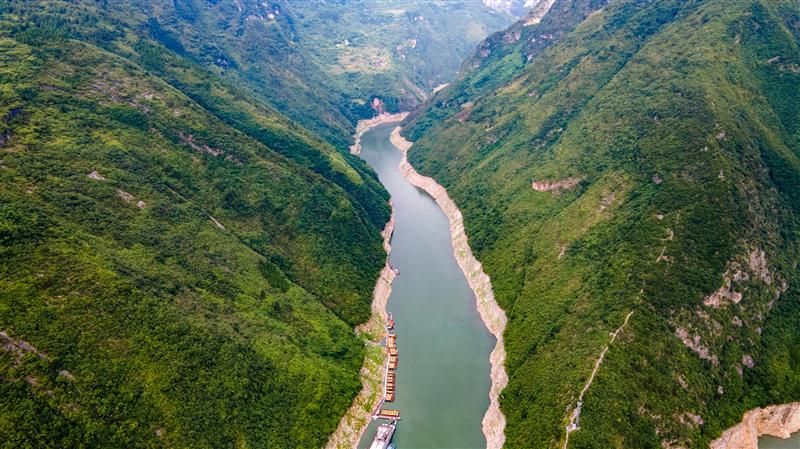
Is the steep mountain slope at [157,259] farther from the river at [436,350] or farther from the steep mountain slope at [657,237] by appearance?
the steep mountain slope at [657,237]

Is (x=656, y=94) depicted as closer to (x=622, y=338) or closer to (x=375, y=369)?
(x=622, y=338)

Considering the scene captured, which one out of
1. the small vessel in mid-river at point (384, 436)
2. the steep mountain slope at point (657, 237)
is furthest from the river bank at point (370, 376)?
the steep mountain slope at point (657, 237)

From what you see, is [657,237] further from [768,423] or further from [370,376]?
[370,376]

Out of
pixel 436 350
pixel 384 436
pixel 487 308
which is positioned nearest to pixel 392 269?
pixel 487 308

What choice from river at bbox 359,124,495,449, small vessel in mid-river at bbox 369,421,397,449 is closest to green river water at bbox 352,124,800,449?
river at bbox 359,124,495,449

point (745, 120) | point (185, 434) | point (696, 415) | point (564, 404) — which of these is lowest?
point (185, 434)

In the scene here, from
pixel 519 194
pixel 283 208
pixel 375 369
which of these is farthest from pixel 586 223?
pixel 283 208
